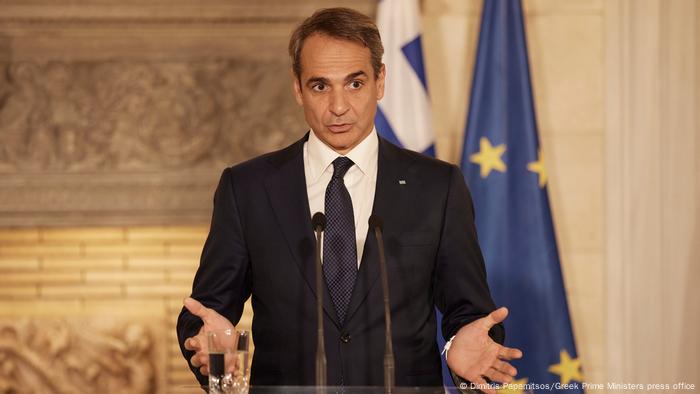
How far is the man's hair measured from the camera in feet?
8.37

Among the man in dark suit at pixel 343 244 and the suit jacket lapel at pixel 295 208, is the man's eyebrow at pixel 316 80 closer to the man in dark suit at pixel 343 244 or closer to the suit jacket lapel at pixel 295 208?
the man in dark suit at pixel 343 244

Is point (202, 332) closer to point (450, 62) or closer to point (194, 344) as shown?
point (194, 344)

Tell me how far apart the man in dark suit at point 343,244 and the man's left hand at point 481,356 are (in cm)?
17

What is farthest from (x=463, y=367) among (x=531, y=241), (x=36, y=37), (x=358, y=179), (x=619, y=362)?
(x=36, y=37)

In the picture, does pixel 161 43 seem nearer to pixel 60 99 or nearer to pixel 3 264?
pixel 60 99

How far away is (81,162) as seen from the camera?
492 cm

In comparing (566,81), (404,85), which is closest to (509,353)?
(404,85)

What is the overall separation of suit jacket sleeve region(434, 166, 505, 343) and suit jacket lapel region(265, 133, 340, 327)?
318mm

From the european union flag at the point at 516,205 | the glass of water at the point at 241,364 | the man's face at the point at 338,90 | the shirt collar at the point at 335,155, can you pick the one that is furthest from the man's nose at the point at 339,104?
the european union flag at the point at 516,205

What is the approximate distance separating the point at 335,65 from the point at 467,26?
240cm

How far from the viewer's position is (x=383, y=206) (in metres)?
2.51

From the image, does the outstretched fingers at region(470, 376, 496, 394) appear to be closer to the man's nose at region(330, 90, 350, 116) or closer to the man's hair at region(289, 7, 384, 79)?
the man's nose at region(330, 90, 350, 116)

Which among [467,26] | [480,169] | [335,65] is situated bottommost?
[480,169]

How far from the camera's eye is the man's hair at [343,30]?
8.37 feet
